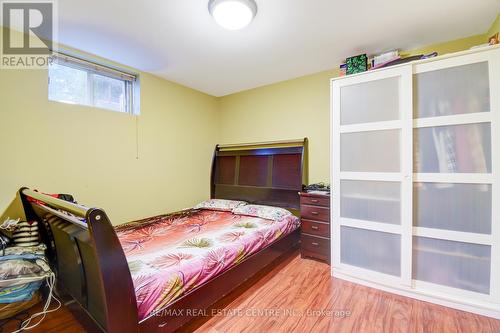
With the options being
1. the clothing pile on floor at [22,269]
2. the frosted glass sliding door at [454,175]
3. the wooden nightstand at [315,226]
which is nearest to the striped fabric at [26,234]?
the clothing pile on floor at [22,269]

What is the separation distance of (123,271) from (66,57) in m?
2.48

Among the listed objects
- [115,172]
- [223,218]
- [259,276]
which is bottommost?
[259,276]

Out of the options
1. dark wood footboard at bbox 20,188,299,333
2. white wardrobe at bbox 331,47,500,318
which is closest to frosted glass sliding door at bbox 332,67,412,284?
white wardrobe at bbox 331,47,500,318

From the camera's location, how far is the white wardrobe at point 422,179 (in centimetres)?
179

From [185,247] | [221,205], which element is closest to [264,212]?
[221,205]

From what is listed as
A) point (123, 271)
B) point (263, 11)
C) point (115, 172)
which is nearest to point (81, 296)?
point (123, 271)

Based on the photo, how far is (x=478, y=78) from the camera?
1810mm

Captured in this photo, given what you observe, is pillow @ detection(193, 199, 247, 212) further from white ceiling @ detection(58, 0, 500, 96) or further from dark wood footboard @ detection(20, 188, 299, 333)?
white ceiling @ detection(58, 0, 500, 96)

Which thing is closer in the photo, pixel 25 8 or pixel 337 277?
pixel 25 8

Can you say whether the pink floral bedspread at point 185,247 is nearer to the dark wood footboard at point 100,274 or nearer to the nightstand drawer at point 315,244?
the dark wood footboard at point 100,274

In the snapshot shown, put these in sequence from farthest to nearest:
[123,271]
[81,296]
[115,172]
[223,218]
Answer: [223,218] → [115,172] → [81,296] → [123,271]

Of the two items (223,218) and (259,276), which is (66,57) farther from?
(259,276)

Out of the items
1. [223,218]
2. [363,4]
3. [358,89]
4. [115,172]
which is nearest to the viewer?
[363,4]

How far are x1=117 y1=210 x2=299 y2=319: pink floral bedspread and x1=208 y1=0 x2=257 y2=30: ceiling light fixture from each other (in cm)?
189
